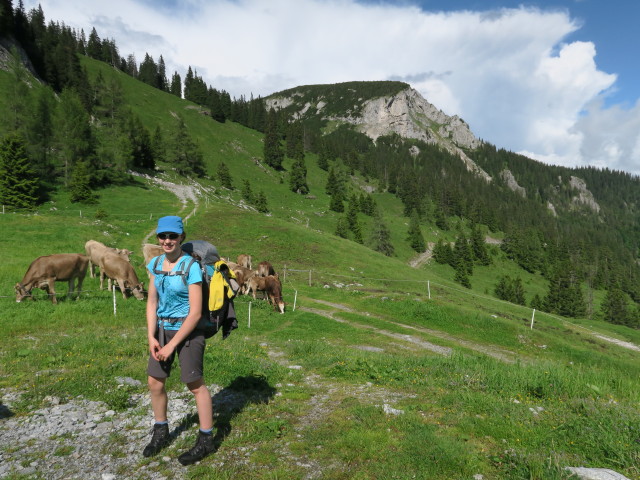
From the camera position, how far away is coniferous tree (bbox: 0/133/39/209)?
41.3 metres

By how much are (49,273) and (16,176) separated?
3801 cm

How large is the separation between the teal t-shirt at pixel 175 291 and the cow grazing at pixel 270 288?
16.2 m

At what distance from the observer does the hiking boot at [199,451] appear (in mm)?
4598

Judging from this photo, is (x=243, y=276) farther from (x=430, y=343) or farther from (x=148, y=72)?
(x=148, y=72)

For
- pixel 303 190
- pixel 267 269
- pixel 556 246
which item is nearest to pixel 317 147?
pixel 303 190

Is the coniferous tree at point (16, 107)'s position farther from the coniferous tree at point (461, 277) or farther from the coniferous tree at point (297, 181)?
the coniferous tree at point (461, 277)

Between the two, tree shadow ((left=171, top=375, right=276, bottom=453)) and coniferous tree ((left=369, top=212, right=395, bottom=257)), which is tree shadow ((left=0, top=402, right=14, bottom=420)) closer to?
tree shadow ((left=171, top=375, right=276, bottom=453))

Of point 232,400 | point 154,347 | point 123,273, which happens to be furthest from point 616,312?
point 154,347

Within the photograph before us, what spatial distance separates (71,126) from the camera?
170 ft

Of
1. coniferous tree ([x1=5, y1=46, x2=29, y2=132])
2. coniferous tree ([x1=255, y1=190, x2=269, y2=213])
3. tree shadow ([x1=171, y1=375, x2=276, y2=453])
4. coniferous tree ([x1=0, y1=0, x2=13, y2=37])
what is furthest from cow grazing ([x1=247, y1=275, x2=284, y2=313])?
coniferous tree ([x1=0, y1=0, x2=13, y2=37])

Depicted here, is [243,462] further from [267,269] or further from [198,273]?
[267,269]

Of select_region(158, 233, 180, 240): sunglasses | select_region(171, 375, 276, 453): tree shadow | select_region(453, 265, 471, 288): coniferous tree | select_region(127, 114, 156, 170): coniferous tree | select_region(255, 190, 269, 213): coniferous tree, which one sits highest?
select_region(127, 114, 156, 170): coniferous tree

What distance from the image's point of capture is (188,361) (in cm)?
474

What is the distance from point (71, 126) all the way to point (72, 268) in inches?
1864
